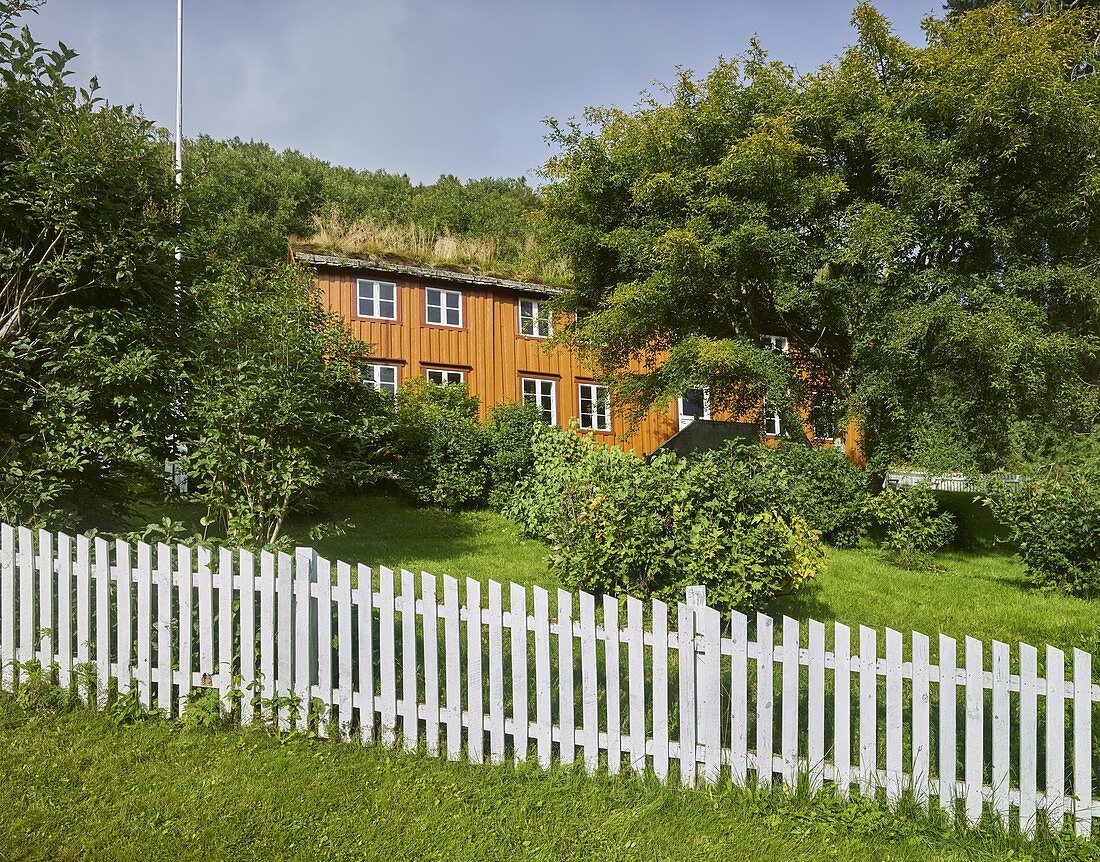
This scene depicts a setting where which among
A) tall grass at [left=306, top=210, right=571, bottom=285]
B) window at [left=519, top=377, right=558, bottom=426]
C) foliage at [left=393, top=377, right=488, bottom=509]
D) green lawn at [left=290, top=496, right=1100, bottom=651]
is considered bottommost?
green lawn at [left=290, top=496, right=1100, bottom=651]

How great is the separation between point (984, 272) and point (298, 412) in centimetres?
1487

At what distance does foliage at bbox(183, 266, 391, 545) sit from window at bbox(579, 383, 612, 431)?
13.6 meters

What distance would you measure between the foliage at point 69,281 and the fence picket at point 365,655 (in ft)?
10.1

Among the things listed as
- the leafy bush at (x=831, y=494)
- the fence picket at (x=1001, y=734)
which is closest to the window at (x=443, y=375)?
the leafy bush at (x=831, y=494)

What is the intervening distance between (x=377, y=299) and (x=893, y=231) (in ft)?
46.8

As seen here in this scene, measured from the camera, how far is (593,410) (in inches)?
969

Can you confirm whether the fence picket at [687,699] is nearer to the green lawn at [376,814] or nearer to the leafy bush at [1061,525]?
the green lawn at [376,814]

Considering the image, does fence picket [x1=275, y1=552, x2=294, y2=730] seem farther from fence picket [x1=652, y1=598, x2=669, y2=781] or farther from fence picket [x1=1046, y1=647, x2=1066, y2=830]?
fence picket [x1=1046, y1=647, x2=1066, y2=830]

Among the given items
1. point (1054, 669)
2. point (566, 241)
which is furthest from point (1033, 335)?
point (1054, 669)

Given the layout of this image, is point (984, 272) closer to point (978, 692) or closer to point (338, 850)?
point (978, 692)

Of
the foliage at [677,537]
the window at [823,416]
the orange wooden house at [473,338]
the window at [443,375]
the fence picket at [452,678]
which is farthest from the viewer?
the window at [443,375]

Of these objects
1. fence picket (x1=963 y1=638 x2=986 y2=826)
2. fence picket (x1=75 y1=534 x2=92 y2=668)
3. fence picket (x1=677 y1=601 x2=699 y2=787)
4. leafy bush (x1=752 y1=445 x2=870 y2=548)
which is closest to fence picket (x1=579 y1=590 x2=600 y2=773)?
fence picket (x1=677 y1=601 x2=699 y2=787)

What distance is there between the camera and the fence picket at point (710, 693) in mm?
4066

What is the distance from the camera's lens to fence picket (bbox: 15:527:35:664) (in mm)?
5062
